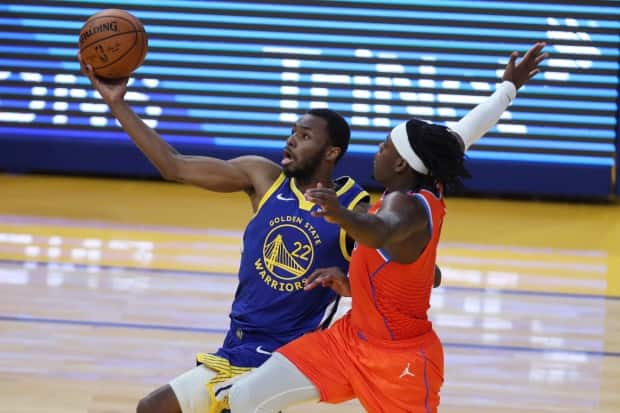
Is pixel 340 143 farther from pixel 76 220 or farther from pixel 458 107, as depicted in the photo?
pixel 458 107

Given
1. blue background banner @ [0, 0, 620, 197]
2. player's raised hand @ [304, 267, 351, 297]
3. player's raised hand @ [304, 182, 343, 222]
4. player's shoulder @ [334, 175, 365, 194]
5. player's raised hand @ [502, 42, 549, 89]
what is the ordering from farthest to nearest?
1. blue background banner @ [0, 0, 620, 197]
2. player's raised hand @ [502, 42, 549, 89]
3. player's shoulder @ [334, 175, 365, 194]
4. player's raised hand @ [304, 267, 351, 297]
5. player's raised hand @ [304, 182, 343, 222]

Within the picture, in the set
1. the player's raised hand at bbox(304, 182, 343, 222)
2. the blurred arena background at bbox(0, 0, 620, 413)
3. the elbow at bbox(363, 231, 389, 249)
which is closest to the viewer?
the player's raised hand at bbox(304, 182, 343, 222)

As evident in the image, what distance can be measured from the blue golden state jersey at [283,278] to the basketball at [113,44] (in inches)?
32.3

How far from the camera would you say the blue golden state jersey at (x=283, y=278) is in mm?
4273

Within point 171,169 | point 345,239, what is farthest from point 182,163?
point 345,239

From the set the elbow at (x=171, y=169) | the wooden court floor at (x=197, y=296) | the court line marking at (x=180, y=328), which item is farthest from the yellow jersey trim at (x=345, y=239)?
the court line marking at (x=180, y=328)

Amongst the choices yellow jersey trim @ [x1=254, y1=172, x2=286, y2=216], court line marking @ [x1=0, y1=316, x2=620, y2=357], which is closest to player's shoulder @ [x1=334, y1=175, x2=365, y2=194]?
yellow jersey trim @ [x1=254, y1=172, x2=286, y2=216]

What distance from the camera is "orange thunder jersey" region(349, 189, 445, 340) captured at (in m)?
3.85

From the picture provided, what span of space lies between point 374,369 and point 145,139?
1242 mm

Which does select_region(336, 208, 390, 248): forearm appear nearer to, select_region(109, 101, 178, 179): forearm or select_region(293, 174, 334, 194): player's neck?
select_region(293, 174, 334, 194): player's neck

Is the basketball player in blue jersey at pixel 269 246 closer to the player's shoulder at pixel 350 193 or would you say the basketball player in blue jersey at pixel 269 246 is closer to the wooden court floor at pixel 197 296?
the player's shoulder at pixel 350 193

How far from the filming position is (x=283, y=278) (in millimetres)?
4277

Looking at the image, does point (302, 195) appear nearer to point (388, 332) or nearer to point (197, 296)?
point (388, 332)

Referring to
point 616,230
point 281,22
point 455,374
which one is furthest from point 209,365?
point 281,22
